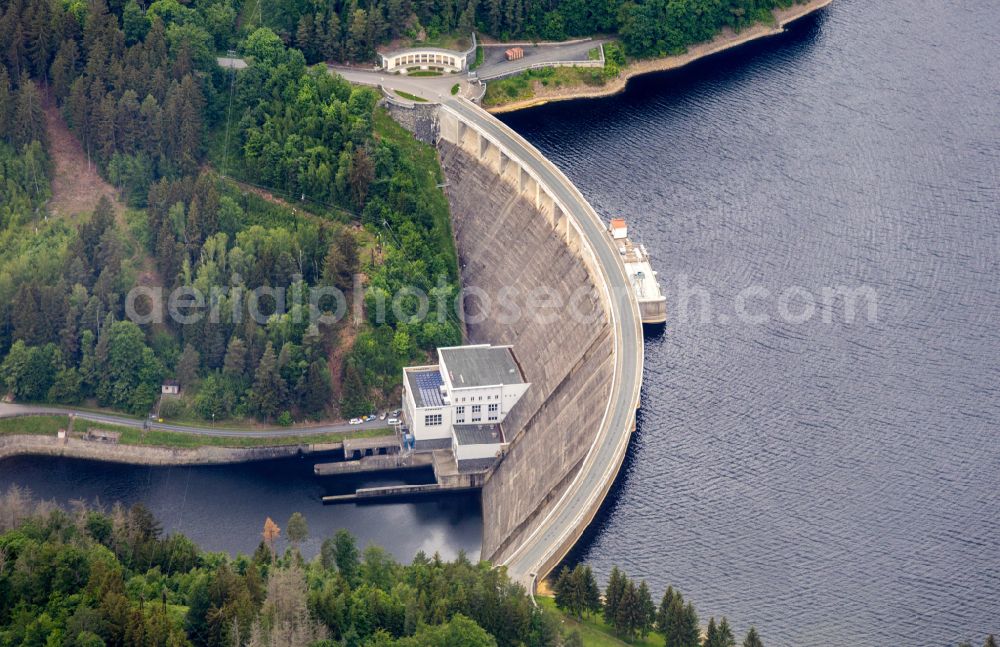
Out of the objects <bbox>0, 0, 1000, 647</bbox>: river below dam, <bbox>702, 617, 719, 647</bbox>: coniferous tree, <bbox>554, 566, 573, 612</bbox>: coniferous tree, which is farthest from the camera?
<bbox>0, 0, 1000, 647</bbox>: river below dam

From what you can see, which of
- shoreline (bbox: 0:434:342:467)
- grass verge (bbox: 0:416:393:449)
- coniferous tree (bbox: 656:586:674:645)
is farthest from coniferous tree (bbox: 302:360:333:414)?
coniferous tree (bbox: 656:586:674:645)

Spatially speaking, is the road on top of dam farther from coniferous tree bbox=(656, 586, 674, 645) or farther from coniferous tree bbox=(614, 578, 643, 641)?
coniferous tree bbox=(656, 586, 674, 645)

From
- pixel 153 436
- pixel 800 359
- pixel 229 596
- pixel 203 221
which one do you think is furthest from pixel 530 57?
pixel 229 596

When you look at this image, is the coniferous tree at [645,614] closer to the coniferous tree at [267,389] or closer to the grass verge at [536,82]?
the coniferous tree at [267,389]

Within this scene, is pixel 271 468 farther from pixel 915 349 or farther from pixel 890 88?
pixel 890 88

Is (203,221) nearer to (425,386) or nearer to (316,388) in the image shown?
(316,388)

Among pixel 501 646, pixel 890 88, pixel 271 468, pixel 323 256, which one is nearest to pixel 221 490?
pixel 271 468
